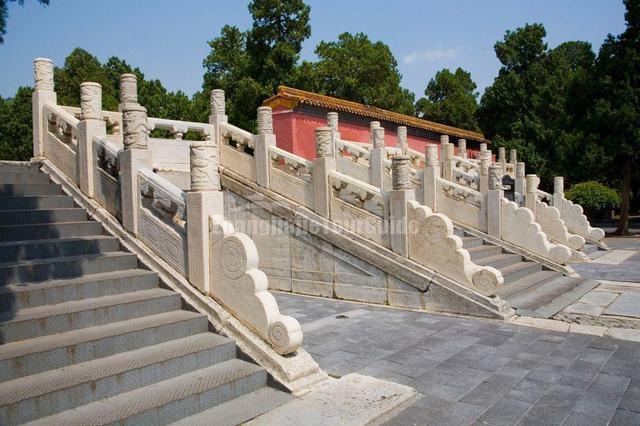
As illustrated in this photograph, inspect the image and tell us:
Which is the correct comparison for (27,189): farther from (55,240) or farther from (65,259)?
(65,259)

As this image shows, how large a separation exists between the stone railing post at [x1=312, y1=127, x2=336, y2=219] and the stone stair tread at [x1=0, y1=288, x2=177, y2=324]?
161 inches

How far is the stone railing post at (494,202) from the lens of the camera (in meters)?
10.6

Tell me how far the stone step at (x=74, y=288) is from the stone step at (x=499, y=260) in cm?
616

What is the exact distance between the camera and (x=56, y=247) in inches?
203

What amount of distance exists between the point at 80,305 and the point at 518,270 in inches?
303

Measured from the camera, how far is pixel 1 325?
149 inches

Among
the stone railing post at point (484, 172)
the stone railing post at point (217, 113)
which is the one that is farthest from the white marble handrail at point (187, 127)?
the stone railing post at point (484, 172)

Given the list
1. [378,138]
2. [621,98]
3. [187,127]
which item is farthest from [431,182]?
[621,98]

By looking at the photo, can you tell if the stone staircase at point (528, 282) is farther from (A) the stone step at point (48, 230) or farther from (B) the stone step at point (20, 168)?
(B) the stone step at point (20, 168)

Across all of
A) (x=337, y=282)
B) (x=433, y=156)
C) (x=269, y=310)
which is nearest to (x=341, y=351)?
(x=269, y=310)

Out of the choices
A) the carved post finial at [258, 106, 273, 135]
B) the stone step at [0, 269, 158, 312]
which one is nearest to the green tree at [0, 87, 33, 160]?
the carved post finial at [258, 106, 273, 135]

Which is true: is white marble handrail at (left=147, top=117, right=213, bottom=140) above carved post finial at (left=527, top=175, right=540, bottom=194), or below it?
above

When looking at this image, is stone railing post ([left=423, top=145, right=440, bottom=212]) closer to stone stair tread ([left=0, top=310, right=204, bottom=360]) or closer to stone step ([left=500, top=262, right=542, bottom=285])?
stone step ([left=500, top=262, right=542, bottom=285])

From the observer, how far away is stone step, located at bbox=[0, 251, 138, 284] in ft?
14.8
